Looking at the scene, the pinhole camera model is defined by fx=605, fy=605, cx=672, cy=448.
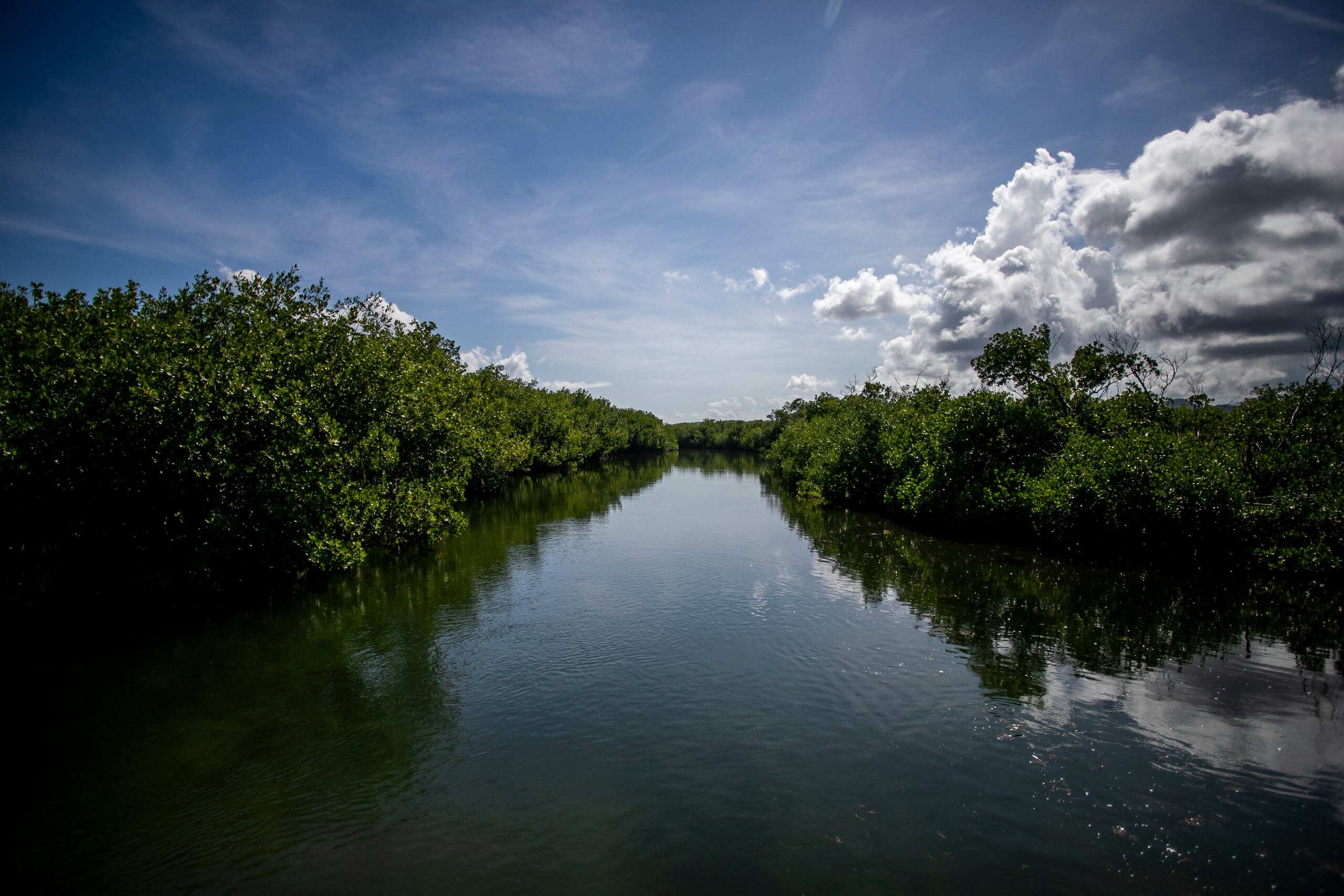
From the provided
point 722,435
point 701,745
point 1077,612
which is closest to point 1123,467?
point 1077,612

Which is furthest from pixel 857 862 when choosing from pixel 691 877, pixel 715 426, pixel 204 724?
pixel 715 426

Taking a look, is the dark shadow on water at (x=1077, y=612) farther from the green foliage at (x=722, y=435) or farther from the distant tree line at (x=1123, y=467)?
the green foliage at (x=722, y=435)

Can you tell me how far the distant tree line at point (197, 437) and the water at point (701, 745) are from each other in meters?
2.20

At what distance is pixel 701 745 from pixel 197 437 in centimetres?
1346

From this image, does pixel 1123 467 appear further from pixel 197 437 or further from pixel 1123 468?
pixel 197 437

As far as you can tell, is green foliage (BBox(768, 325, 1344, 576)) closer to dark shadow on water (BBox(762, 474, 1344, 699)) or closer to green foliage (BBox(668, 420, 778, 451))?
dark shadow on water (BBox(762, 474, 1344, 699))

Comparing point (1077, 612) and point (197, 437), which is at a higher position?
point (197, 437)

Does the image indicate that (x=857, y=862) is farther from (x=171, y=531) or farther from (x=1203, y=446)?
(x=1203, y=446)

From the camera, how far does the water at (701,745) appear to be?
6738 millimetres

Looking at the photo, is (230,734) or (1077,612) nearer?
(230,734)

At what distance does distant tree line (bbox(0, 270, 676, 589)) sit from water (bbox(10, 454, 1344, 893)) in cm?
220

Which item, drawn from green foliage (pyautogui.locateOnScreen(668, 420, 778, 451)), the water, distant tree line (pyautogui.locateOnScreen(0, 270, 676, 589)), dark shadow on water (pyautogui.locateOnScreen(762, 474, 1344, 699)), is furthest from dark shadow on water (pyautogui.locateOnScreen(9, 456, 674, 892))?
green foliage (pyautogui.locateOnScreen(668, 420, 778, 451))

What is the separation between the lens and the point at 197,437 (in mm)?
14188

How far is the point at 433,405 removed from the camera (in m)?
22.8
